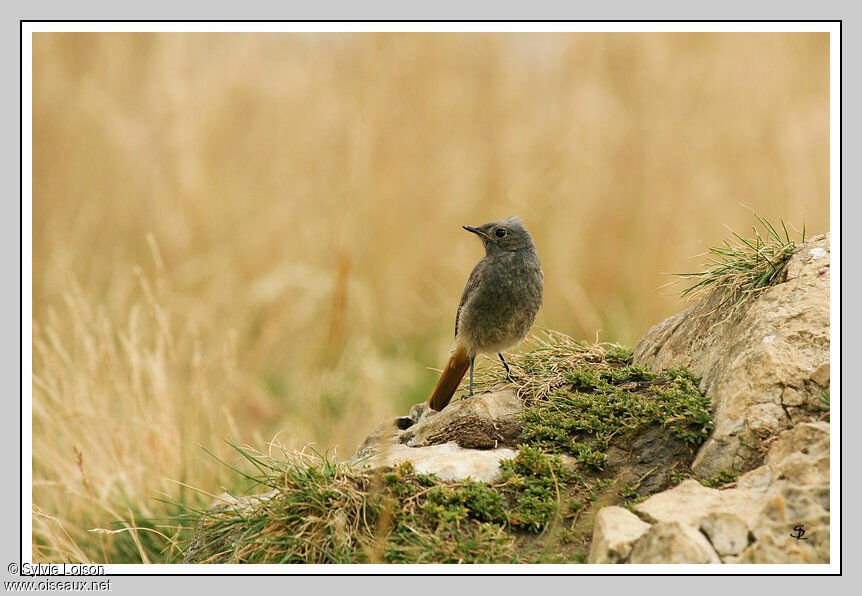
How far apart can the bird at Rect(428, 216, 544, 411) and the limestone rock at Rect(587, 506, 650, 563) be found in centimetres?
189

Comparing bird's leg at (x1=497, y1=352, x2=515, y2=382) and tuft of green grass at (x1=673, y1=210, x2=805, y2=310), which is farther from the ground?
tuft of green grass at (x1=673, y1=210, x2=805, y2=310)

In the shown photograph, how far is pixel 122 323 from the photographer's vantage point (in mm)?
7859

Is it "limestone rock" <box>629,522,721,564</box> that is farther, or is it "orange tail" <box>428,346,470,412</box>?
"orange tail" <box>428,346,470,412</box>

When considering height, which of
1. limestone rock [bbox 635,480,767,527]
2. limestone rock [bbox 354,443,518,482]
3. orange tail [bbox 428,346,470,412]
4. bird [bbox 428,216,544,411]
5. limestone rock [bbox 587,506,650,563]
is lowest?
limestone rock [bbox 587,506,650,563]

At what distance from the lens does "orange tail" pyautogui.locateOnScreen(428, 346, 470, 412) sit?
5.06 m

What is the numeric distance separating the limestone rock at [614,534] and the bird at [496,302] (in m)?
1.89

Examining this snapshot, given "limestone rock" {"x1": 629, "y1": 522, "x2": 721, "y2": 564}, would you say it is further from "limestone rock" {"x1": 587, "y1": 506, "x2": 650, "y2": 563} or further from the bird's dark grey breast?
the bird's dark grey breast

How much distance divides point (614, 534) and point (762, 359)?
122cm

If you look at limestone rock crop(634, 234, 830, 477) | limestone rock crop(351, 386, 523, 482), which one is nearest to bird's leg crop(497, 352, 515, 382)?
limestone rock crop(351, 386, 523, 482)

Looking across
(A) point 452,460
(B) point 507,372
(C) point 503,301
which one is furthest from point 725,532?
(C) point 503,301

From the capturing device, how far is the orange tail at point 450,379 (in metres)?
5.06

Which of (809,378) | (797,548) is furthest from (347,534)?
(809,378)

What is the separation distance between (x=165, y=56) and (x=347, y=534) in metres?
6.43

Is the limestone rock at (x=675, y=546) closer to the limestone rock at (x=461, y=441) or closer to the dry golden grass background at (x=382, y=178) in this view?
the limestone rock at (x=461, y=441)
